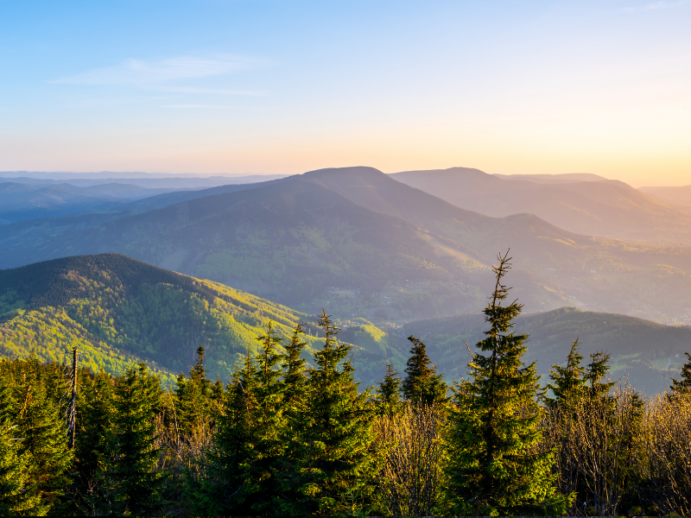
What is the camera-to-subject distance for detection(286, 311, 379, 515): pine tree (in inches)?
627

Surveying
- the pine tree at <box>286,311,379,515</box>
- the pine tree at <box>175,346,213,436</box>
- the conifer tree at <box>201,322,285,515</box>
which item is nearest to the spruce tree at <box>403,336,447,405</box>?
the pine tree at <box>286,311,379,515</box>

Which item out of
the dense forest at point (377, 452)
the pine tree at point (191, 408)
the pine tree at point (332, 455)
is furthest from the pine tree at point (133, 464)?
the pine tree at point (191, 408)

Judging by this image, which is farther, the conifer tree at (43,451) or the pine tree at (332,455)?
the conifer tree at (43,451)

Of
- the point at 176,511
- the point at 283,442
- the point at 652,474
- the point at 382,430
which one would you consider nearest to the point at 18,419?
the point at 176,511

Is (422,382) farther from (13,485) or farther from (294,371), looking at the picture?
(13,485)

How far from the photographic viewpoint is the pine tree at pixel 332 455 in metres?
15.9

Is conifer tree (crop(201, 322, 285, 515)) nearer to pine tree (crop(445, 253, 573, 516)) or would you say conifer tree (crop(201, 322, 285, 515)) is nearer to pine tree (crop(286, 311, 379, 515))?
pine tree (crop(286, 311, 379, 515))

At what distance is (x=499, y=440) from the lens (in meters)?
15.0

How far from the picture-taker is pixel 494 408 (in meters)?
14.9

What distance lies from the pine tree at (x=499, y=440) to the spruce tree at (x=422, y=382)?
18694 millimetres

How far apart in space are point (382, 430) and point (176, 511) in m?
14.5

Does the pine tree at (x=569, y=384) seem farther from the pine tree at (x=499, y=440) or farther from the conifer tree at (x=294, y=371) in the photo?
the conifer tree at (x=294, y=371)

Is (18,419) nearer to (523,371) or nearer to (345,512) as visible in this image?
(345,512)

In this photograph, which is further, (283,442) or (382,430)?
(382,430)
